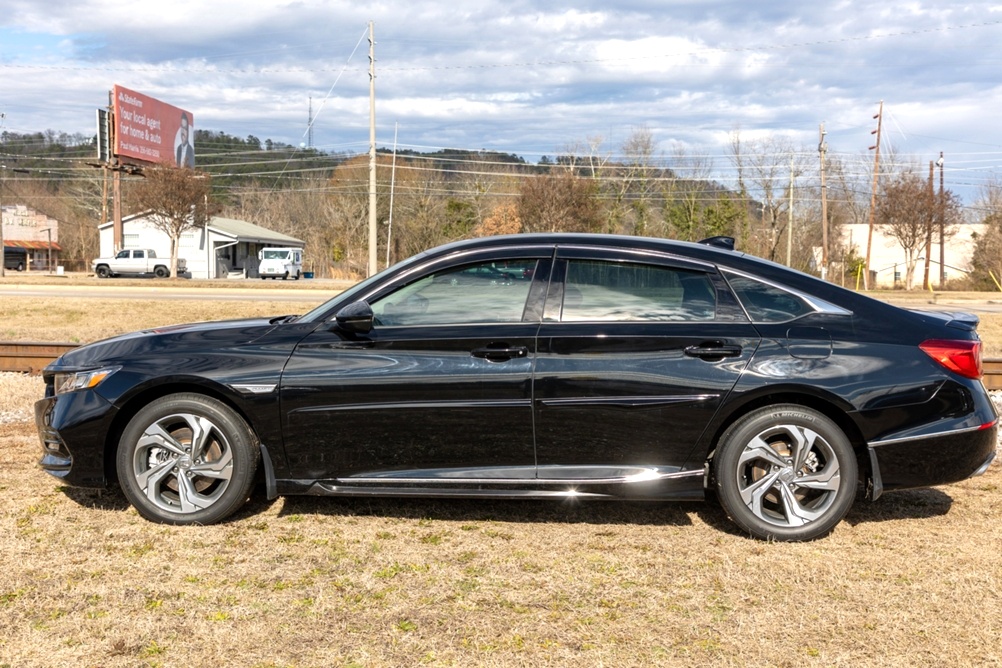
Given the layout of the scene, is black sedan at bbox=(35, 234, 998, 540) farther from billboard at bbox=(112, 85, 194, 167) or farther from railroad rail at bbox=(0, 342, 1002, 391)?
billboard at bbox=(112, 85, 194, 167)

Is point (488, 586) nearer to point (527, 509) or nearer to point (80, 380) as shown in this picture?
point (527, 509)

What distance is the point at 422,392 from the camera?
183 inches

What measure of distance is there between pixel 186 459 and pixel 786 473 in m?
3.17

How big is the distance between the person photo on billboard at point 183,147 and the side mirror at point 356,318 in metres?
62.6

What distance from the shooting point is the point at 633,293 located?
4.77 meters

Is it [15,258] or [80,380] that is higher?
[15,258]

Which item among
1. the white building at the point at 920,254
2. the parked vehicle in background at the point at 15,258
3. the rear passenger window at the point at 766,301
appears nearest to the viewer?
the rear passenger window at the point at 766,301

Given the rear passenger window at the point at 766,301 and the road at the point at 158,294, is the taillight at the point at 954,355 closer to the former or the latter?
the rear passenger window at the point at 766,301

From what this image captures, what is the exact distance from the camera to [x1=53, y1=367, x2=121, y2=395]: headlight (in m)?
4.84

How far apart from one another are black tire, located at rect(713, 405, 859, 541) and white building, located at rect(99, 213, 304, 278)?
5659 cm

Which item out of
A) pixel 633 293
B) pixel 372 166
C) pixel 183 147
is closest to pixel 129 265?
pixel 183 147

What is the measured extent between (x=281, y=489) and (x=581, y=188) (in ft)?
136

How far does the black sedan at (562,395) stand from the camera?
459 centimetres

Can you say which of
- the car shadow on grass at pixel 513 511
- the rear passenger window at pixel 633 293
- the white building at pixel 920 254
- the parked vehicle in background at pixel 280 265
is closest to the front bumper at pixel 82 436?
the car shadow on grass at pixel 513 511
